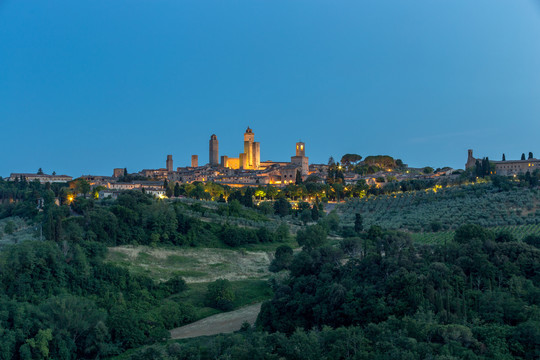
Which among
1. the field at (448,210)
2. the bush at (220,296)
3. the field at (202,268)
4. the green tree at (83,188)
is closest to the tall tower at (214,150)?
the green tree at (83,188)

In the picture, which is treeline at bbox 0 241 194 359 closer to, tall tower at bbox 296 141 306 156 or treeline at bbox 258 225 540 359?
treeline at bbox 258 225 540 359

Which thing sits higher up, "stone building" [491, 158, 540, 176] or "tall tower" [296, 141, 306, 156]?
"tall tower" [296, 141, 306, 156]

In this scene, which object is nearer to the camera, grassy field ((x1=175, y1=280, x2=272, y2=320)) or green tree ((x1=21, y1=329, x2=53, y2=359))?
green tree ((x1=21, y1=329, x2=53, y2=359))

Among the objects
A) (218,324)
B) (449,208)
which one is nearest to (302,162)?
(449,208)

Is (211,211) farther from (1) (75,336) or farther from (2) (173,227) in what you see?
(1) (75,336)

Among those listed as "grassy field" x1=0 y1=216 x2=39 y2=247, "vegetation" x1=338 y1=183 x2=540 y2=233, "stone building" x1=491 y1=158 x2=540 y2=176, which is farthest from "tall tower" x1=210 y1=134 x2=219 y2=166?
"grassy field" x1=0 y1=216 x2=39 y2=247

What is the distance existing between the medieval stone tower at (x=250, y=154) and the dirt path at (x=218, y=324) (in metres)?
68.1

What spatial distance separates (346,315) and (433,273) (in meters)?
3.60

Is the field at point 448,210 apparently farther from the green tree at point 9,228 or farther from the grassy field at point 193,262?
the green tree at point 9,228

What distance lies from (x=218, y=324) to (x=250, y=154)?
71.6m

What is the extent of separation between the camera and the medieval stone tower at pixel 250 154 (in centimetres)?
9581

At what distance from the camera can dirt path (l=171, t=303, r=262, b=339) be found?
80.5ft

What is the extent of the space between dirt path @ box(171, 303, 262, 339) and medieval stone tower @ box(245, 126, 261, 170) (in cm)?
6810

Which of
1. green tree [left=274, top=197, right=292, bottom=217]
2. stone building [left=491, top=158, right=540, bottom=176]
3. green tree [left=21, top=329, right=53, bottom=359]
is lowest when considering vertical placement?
green tree [left=21, top=329, right=53, bottom=359]
